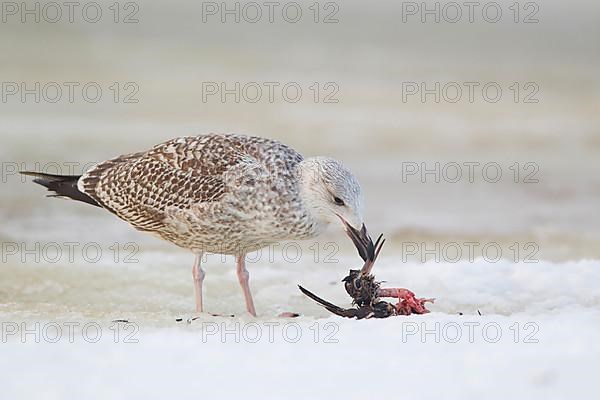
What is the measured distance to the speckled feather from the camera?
5758 mm

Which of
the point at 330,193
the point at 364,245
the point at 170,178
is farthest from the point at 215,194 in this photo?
the point at 364,245

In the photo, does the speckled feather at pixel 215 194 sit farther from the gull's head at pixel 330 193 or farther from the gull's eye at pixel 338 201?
the gull's eye at pixel 338 201

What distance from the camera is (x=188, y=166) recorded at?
19.9 ft

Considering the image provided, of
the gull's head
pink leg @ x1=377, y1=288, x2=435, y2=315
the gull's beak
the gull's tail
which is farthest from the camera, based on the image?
the gull's tail

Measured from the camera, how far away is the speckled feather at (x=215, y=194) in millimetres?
5758

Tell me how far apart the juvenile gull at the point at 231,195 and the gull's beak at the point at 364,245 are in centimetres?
4

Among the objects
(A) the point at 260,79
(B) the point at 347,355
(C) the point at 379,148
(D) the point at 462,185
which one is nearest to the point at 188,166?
(B) the point at 347,355

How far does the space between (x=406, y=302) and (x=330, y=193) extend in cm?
73

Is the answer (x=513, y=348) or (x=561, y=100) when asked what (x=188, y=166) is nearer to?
(x=513, y=348)

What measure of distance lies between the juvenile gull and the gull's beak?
4 centimetres

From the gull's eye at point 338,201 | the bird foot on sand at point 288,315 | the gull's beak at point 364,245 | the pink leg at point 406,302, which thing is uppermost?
the gull's eye at point 338,201


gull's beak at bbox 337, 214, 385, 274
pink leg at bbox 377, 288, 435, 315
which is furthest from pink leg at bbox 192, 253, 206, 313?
pink leg at bbox 377, 288, 435, 315

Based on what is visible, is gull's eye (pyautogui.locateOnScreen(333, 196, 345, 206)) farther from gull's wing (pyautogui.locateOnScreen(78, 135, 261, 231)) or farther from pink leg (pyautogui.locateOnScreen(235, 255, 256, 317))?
pink leg (pyautogui.locateOnScreen(235, 255, 256, 317))

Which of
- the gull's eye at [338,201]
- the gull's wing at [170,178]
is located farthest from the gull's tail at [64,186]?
the gull's eye at [338,201]
